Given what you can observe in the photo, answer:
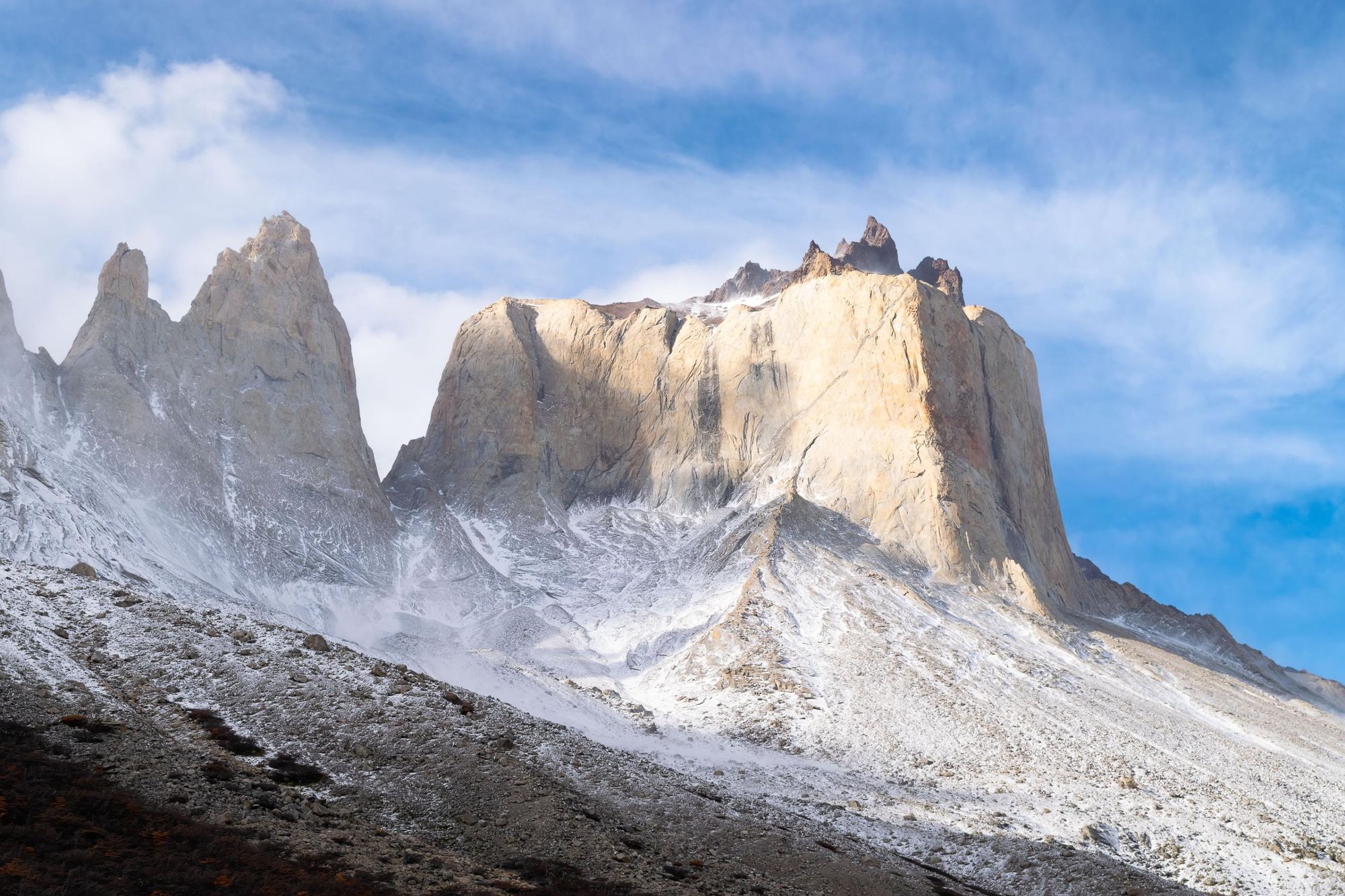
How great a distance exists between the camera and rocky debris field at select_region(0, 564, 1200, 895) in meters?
27.5

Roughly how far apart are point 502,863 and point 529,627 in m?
66.0

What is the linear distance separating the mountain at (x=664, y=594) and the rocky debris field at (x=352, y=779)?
0.90ft

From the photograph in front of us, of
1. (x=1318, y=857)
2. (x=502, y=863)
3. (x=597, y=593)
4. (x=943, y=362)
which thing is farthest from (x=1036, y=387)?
(x=502, y=863)

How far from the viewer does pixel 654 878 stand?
3012 cm

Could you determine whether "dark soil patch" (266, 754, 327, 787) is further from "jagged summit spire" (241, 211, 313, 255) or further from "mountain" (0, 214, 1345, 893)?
"jagged summit spire" (241, 211, 313, 255)

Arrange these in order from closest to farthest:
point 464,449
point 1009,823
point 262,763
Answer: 1. point 262,763
2. point 1009,823
3. point 464,449

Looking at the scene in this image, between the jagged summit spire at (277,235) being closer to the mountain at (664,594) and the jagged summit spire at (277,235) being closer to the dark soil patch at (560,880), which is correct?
the mountain at (664,594)

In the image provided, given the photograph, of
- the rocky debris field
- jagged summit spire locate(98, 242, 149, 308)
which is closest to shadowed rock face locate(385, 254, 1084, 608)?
jagged summit spire locate(98, 242, 149, 308)

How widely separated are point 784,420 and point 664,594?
32.7 m

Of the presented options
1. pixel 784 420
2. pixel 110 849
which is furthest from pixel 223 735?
pixel 784 420

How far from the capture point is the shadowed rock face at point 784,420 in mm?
107688

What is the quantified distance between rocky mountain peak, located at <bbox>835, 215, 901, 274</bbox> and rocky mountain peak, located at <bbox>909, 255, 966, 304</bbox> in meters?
4.21

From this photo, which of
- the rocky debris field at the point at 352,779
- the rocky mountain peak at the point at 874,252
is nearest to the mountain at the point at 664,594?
the rocky debris field at the point at 352,779

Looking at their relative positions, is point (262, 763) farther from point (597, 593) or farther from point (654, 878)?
point (597, 593)
